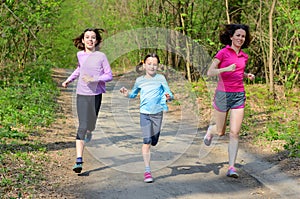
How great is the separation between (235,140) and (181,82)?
10528 millimetres

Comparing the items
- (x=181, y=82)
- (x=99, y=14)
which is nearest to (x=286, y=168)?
(x=181, y=82)

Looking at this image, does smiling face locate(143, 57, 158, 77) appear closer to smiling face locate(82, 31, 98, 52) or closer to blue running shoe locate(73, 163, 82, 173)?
smiling face locate(82, 31, 98, 52)

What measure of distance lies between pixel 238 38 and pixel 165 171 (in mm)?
2167

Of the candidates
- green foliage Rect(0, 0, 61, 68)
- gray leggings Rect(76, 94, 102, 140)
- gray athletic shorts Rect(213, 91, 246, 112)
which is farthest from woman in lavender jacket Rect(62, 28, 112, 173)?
green foliage Rect(0, 0, 61, 68)

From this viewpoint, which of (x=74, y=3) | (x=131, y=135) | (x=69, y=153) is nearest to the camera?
(x=69, y=153)

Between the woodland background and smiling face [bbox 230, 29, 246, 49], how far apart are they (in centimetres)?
222

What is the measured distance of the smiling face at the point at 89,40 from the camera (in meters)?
6.09

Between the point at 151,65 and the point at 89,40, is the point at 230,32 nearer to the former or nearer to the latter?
the point at 151,65

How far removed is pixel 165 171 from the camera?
6.35 m

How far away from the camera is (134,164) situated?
6.69 m

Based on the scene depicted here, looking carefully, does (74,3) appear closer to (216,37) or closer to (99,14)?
(99,14)

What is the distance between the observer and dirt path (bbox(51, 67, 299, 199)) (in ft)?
17.7

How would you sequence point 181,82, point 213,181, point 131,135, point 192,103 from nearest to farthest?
point 213,181, point 131,135, point 192,103, point 181,82

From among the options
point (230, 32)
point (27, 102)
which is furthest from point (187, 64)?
point (230, 32)
